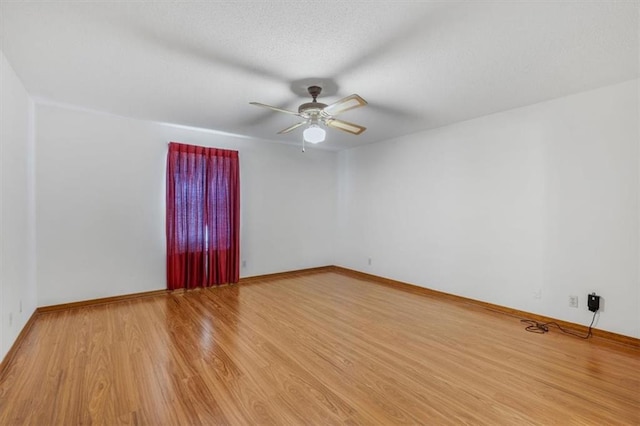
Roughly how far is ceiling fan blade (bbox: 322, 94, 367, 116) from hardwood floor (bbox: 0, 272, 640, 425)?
2227 millimetres

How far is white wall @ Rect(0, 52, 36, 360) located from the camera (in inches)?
93.6

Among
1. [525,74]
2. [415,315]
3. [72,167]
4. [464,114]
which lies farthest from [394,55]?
[72,167]

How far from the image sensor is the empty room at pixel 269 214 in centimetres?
192

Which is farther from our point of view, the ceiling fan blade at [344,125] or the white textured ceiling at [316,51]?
the ceiling fan blade at [344,125]

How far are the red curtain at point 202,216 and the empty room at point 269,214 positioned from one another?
0.11ft

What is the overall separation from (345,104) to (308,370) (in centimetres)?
231

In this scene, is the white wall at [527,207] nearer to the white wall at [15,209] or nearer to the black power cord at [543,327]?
the black power cord at [543,327]

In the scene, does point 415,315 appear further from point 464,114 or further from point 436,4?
point 436,4

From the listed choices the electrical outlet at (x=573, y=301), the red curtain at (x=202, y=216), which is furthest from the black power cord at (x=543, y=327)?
the red curtain at (x=202, y=216)

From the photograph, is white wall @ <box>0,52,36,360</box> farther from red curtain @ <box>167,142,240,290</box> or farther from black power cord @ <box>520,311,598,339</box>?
black power cord @ <box>520,311,598,339</box>

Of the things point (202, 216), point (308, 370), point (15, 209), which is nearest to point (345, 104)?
point (308, 370)

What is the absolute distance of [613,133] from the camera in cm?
292

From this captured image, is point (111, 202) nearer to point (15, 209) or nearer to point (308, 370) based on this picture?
point (15, 209)

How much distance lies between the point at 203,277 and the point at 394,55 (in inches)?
161
